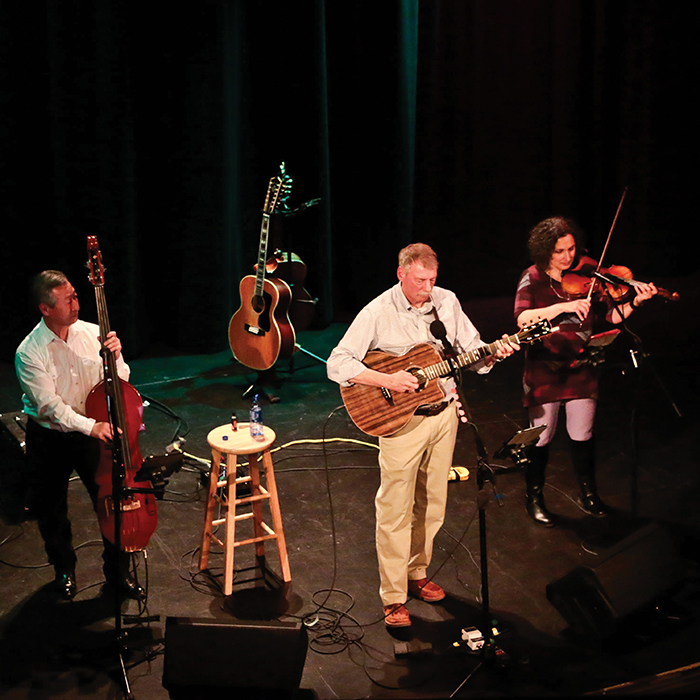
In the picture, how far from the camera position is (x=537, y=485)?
5.01 meters

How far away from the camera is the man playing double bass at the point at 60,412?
12.8ft

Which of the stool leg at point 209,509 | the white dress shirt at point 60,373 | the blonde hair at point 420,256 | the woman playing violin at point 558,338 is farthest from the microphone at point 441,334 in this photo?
the white dress shirt at point 60,373

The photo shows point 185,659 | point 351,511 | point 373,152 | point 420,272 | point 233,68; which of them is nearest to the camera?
point 185,659

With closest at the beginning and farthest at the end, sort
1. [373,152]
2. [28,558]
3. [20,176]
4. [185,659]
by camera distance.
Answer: [185,659] < [28,558] < [20,176] < [373,152]

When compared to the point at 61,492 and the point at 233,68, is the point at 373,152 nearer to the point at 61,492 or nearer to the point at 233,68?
the point at 233,68

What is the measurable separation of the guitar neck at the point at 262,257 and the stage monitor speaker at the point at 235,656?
419 cm

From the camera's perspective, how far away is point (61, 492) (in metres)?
4.18

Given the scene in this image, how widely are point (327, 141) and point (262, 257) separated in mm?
2781

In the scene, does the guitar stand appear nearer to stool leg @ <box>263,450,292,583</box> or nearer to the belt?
stool leg @ <box>263,450,292,583</box>

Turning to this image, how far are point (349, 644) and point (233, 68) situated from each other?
6747 mm

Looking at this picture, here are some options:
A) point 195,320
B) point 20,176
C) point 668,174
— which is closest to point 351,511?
point 195,320

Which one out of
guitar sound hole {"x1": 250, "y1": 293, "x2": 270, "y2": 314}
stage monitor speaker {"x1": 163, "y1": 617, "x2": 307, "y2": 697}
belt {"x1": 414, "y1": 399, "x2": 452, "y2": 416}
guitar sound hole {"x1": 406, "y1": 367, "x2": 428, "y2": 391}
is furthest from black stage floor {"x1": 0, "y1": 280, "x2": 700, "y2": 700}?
guitar sound hole {"x1": 250, "y1": 293, "x2": 270, "y2": 314}

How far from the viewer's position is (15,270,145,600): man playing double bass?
389 centimetres

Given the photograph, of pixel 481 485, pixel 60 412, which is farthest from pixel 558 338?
pixel 60 412
